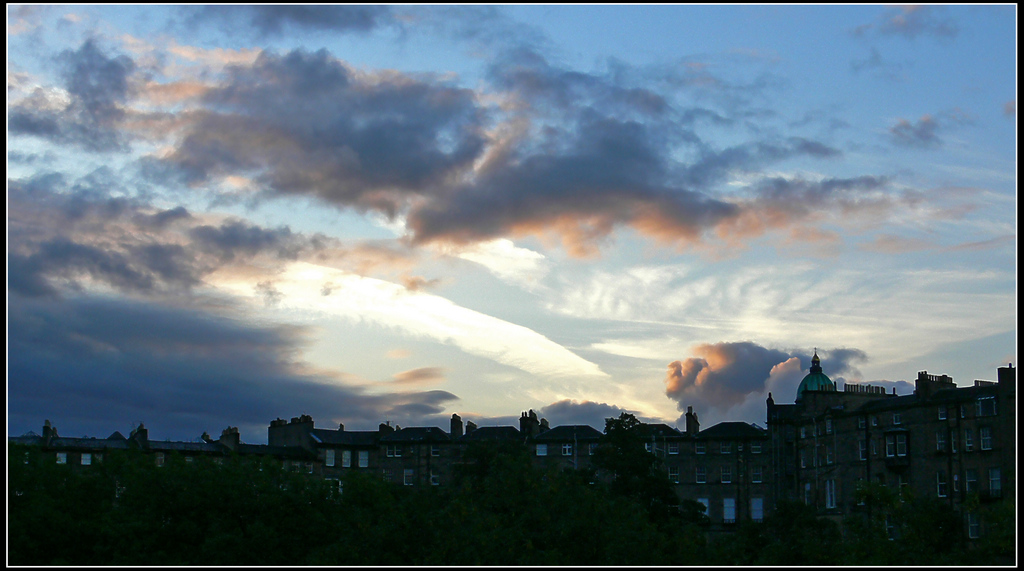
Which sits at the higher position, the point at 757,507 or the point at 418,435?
the point at 418,435

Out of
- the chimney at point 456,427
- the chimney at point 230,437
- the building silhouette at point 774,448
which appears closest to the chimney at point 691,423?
the building silhouette at point 774,448

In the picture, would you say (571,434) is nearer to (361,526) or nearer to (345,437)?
(345,437)

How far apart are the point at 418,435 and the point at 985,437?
6449 centimetres

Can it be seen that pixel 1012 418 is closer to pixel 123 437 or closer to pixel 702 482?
pixel 702 482

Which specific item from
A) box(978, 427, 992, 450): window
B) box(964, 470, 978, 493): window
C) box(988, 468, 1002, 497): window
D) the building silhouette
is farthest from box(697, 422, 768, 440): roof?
box(988, 468, 1002, 497): window

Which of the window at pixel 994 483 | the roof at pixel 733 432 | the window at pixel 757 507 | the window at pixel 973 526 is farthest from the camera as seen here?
the roof at pixel 733 432

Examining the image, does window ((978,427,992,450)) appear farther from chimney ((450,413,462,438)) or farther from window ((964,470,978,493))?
chimney ((450,413,462,438))

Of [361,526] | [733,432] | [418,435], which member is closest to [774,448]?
[733,432]

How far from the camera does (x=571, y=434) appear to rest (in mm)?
127125

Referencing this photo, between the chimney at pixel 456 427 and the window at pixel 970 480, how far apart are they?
58510 millimetres

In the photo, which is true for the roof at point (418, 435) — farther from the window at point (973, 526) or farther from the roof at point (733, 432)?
the window at point (973, 526)

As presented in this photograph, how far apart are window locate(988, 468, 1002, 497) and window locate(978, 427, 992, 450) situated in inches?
73.6

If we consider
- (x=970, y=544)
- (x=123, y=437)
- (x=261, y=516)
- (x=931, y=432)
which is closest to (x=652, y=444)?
(x=931, y=432)

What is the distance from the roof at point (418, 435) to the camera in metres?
129
